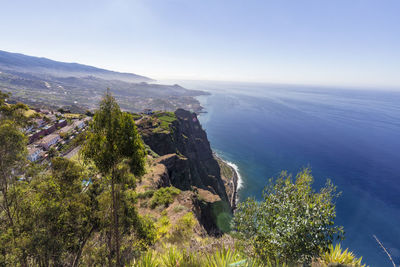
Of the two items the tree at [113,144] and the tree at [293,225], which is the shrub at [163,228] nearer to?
the tree at [293,225]

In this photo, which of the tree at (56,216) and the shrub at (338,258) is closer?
the shrub at (338,258)

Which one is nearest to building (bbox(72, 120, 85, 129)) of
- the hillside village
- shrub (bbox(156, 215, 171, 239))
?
the hillside village

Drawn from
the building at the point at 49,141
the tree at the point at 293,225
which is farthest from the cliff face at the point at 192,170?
the building at the point at 49,141

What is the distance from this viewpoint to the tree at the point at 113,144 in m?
6.95

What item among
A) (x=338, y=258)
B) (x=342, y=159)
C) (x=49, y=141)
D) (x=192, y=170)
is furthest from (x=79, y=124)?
(x=342, y=159)

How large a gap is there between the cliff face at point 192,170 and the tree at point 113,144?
1429 cm

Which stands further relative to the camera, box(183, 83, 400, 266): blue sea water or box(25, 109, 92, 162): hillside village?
box(183, 83, 400, 266): blue sea water

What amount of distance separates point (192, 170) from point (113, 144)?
44.5 meters

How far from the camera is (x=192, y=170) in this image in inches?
1983

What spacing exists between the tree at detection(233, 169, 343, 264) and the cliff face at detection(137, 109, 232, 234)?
10676mm

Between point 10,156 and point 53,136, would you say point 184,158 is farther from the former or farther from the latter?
point 53,136

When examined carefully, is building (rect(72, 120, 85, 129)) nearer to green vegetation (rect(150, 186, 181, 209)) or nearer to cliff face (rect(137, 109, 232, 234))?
cliff face (rect(137, 109, 232, 234))

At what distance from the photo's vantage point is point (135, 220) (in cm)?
970

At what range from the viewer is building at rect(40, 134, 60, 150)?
4675 centimetres
